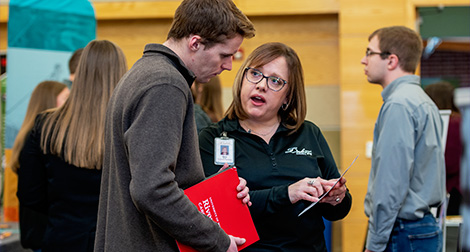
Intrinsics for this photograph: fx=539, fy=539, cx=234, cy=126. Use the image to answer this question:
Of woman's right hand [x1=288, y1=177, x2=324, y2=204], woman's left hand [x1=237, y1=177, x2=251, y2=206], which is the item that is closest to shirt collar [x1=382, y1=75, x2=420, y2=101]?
woman's right hand [x1=288, y1=177, x2=324, y2=204]

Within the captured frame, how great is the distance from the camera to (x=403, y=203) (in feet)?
8.30

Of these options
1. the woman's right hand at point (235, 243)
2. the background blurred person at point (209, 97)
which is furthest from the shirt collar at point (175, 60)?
the background blurred person at point (209, 97)

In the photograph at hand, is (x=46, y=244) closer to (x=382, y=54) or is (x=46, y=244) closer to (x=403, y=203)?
(x=403, y=203)

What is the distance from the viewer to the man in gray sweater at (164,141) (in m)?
1.41

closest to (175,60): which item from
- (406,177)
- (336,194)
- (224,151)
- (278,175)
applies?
(224,151)

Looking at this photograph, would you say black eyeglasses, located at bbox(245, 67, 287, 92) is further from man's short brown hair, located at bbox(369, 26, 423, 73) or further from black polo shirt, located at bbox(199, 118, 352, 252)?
man's short brown hair, located at bbox(369, 26, 423, 73)

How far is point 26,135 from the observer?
3.17 meters

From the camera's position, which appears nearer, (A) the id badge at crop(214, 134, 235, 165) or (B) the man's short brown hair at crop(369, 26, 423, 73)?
(A) the id badge at crop(214, 134, 235, 165)

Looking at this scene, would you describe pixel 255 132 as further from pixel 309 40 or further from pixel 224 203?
pixel 309 40

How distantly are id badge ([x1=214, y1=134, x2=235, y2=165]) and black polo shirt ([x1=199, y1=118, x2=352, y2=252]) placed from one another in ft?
0.07

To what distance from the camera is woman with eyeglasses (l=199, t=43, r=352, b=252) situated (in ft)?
6.70

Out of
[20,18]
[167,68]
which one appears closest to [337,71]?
[20,18]

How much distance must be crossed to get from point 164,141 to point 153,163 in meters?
0.06

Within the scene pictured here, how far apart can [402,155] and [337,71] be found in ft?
9.74
